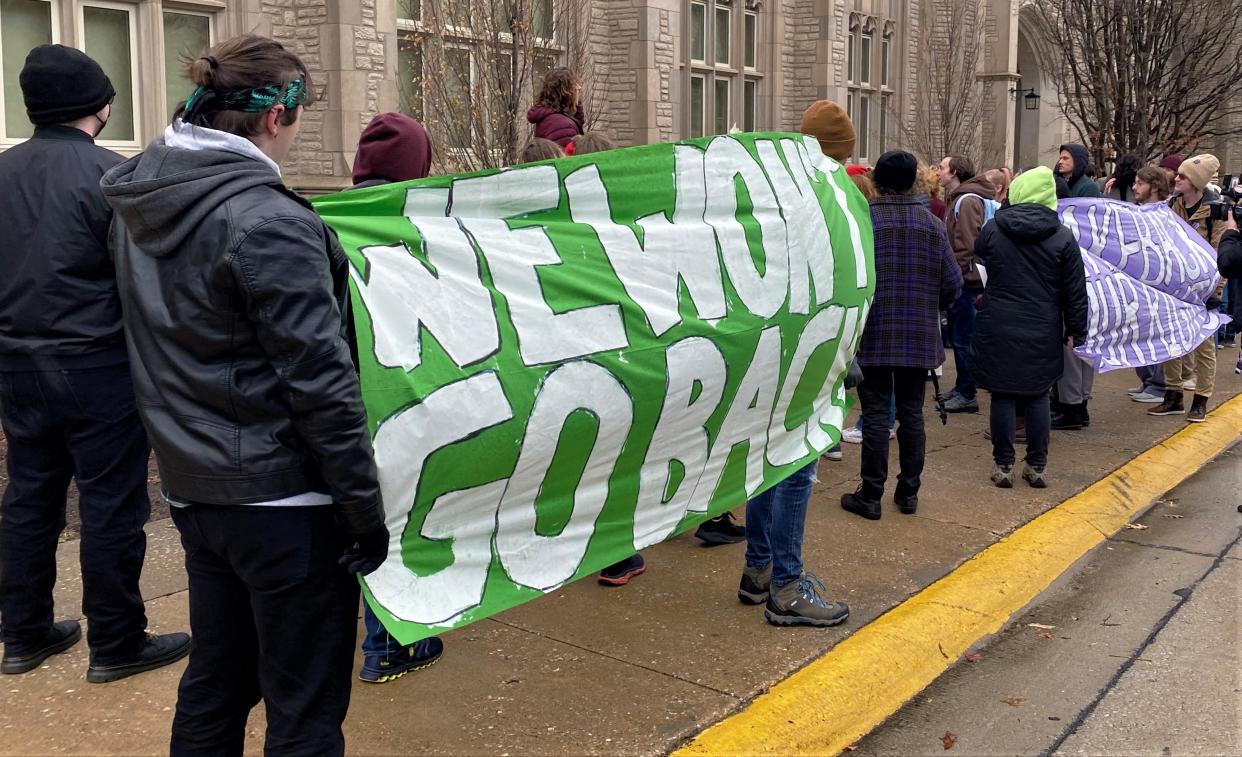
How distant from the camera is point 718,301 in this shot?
165 inches

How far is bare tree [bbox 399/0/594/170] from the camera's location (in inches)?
346

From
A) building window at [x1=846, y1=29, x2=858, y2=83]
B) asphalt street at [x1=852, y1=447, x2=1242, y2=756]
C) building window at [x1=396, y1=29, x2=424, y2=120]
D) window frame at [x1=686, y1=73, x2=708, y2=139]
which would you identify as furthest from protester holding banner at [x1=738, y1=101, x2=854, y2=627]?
building window at [x1=846, y1=29, x2=858, y2=83]

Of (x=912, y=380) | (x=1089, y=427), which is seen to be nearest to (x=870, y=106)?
(x=1089, y=427)

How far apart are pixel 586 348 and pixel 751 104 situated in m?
17.2

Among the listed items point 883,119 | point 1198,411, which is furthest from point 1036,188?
point 883,119

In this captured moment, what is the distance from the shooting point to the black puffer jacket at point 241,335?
244cm

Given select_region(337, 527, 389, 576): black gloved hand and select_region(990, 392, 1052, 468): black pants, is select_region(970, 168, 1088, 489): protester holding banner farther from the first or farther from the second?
select_region(337, 527, 389, 576): black gloved hand

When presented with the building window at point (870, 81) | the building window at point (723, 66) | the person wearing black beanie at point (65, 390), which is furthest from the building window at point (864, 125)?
the person wearing black beanie at point (65, 390)

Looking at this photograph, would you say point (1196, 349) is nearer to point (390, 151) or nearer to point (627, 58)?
point (390, 151)

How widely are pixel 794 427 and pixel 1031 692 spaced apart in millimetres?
1348

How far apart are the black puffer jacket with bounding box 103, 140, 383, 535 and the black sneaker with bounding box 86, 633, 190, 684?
5.74 feet

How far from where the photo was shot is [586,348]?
143 inches

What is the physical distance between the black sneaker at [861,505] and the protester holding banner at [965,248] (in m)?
3.08

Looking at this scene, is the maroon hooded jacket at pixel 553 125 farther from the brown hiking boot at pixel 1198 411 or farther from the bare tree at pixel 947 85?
the bare tree at pixel 947 85
